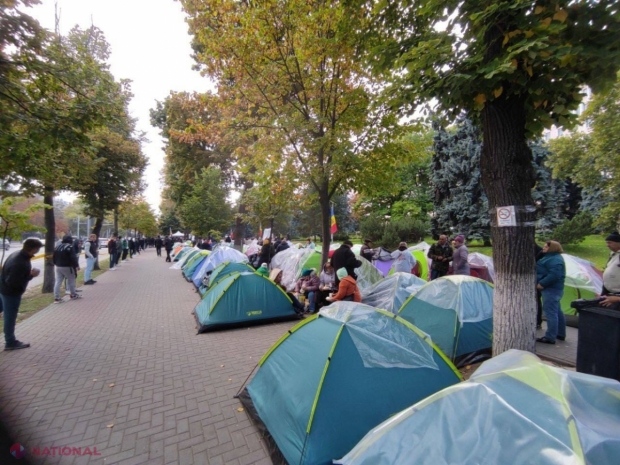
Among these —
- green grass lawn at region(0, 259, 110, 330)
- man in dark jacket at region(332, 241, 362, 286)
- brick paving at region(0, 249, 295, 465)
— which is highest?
man in dark jacket at region(332, 241, 362, 286)

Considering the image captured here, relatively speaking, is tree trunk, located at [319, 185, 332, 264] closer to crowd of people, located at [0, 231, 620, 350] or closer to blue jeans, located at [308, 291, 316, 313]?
crowd of people, located at [0, 231, 620, 350]

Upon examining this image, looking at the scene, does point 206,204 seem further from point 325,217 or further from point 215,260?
point 325,217

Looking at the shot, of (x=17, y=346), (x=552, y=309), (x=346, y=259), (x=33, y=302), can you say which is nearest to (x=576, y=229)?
(x=552, y=309)

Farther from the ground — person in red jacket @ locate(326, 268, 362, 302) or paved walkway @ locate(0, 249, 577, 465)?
person in red jacket @ locate(326, 268, 362, 302)

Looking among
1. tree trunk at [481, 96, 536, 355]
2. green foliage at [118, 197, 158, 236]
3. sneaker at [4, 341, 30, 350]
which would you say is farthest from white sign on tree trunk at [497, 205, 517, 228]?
green foliage at [118, 197, 158, 236]

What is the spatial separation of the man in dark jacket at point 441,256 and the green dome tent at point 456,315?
2.78 meters

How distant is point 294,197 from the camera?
9.26 metres

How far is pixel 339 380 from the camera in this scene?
2887 millimetres

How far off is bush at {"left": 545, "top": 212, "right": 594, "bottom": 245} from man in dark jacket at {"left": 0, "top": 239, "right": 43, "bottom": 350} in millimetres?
22478

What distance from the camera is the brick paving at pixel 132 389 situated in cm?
307

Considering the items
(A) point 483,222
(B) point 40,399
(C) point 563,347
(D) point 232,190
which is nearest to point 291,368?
(B) point 40,399

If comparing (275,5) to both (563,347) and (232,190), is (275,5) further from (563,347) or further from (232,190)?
(232,190)

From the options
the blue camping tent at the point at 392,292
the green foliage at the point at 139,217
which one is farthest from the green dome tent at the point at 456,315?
the green foliage at the point at 139,217

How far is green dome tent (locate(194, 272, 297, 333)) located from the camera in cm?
669
